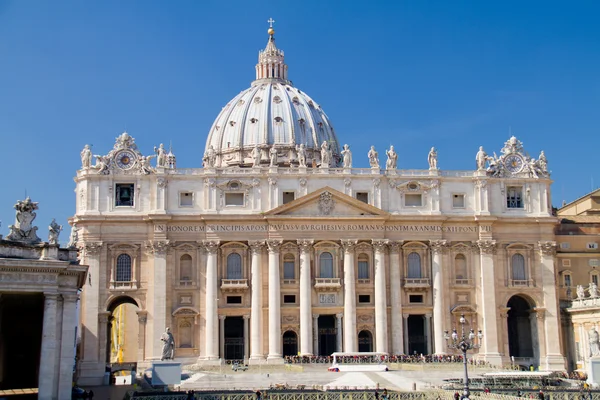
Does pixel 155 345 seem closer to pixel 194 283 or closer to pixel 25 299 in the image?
pixel 194 283

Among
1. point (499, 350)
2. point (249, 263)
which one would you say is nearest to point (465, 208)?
point (499, 350)

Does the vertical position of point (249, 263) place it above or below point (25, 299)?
above

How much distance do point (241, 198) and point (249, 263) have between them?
5581 mm

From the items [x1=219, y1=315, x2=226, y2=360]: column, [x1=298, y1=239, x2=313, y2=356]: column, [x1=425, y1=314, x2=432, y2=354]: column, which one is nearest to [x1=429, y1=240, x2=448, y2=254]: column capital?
[x1=425, y1=314, x2=432, y2=354]: column

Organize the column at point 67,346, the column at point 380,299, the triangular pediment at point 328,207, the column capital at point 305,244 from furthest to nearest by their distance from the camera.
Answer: the triangular pediment at point 328,207 < the column capital at point 305,244 < the column at point 380,299 < the column at point 67,346

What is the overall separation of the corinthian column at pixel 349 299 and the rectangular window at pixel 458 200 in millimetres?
9788

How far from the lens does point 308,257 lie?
7950cm

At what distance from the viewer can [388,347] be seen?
79.6 meters

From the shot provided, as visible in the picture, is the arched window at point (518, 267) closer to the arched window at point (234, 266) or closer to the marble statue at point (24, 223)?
the arched window at point (234, 266)

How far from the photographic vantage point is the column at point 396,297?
79.7 metres

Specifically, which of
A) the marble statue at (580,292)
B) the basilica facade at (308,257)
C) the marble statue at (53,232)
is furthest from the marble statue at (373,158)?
the marble statue at (53,232)

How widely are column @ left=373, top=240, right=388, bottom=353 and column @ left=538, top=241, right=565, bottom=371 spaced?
45.5 feet

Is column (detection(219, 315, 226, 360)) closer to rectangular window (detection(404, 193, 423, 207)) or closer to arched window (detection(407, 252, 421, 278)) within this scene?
arched window (detection(407, 252, 421, 278))

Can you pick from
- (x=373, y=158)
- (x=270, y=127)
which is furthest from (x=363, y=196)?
(x=270, y=127)
